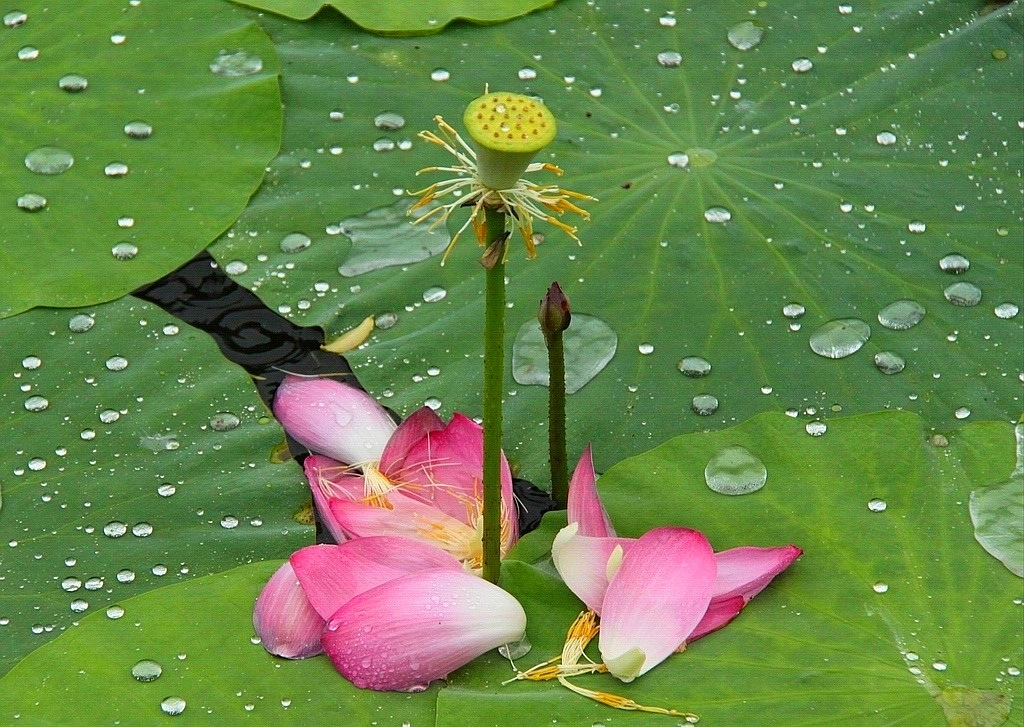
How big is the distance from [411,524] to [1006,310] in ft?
2.67

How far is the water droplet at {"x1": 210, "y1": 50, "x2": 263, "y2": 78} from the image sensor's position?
167 cm

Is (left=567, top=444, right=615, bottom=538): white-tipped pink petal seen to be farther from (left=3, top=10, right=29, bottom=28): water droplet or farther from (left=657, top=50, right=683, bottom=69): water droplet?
(left=3, top=10, right=29, bottom=28): water droplet

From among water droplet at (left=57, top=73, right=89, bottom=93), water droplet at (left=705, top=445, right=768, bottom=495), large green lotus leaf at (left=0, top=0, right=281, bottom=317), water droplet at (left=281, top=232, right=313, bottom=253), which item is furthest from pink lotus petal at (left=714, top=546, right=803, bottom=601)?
water droplet at (left=57, top=73, right=89, bottom=93)

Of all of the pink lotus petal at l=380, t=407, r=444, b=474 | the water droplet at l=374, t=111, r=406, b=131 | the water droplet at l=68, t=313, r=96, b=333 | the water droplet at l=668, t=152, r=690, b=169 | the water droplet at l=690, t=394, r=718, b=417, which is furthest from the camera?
the water droplet at l=374, t=111, r=406, b=131

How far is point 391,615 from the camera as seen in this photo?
3.27 ft

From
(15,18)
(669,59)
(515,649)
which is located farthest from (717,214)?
(15,18)

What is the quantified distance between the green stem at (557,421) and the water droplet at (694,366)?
0.22 metres

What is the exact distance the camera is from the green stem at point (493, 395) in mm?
862

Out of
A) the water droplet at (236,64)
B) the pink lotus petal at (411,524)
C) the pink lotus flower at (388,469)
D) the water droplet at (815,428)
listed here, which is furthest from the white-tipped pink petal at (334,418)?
the water droplet at (236,64)

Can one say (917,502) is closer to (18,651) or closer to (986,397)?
(986,397)

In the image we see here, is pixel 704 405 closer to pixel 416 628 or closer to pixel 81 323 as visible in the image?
pixel 416 628

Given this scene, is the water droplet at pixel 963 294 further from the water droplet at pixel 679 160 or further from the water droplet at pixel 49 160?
the water droplet at pixel 49 160

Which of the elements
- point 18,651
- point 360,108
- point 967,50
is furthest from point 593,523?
point 967,50

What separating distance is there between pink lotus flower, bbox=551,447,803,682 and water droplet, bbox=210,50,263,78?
98cm
